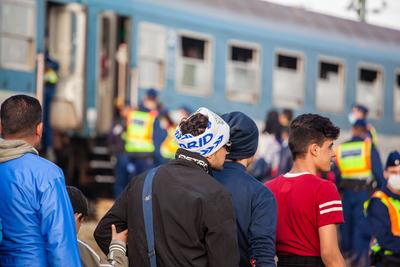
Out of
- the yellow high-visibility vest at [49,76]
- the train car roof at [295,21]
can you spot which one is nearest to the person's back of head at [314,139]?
the yellow high-visibility vest at [49,76]

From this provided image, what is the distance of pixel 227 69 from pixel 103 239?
13124mm

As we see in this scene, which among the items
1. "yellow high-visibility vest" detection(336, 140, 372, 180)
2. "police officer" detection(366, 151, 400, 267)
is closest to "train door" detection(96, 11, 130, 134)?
"yellow high-visibility vest" detection(336, 140, 372, 180)

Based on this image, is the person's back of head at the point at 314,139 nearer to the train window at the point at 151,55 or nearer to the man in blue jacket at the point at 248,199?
the man in blue jacket at the point at 248,199

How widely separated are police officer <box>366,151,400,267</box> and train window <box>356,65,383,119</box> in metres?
13.3

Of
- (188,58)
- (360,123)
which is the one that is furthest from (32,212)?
(188,58)

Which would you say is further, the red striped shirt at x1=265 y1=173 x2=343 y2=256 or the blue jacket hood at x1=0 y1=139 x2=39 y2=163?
the red striped shirt at x1=265 y1=173 x2=343 y2=256

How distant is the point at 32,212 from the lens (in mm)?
4230

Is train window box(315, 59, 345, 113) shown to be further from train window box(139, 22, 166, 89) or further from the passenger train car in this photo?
train window box(139, 22, 166, 89)

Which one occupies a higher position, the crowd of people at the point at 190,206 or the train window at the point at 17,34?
the train window at the point at 17,34

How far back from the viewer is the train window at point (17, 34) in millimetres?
14375

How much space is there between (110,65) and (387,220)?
10.9 metres

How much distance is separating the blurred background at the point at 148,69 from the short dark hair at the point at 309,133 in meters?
8.64

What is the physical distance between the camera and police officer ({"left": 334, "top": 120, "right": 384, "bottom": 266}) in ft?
35.1

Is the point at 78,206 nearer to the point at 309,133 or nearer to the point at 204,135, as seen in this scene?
the point at 204,135
